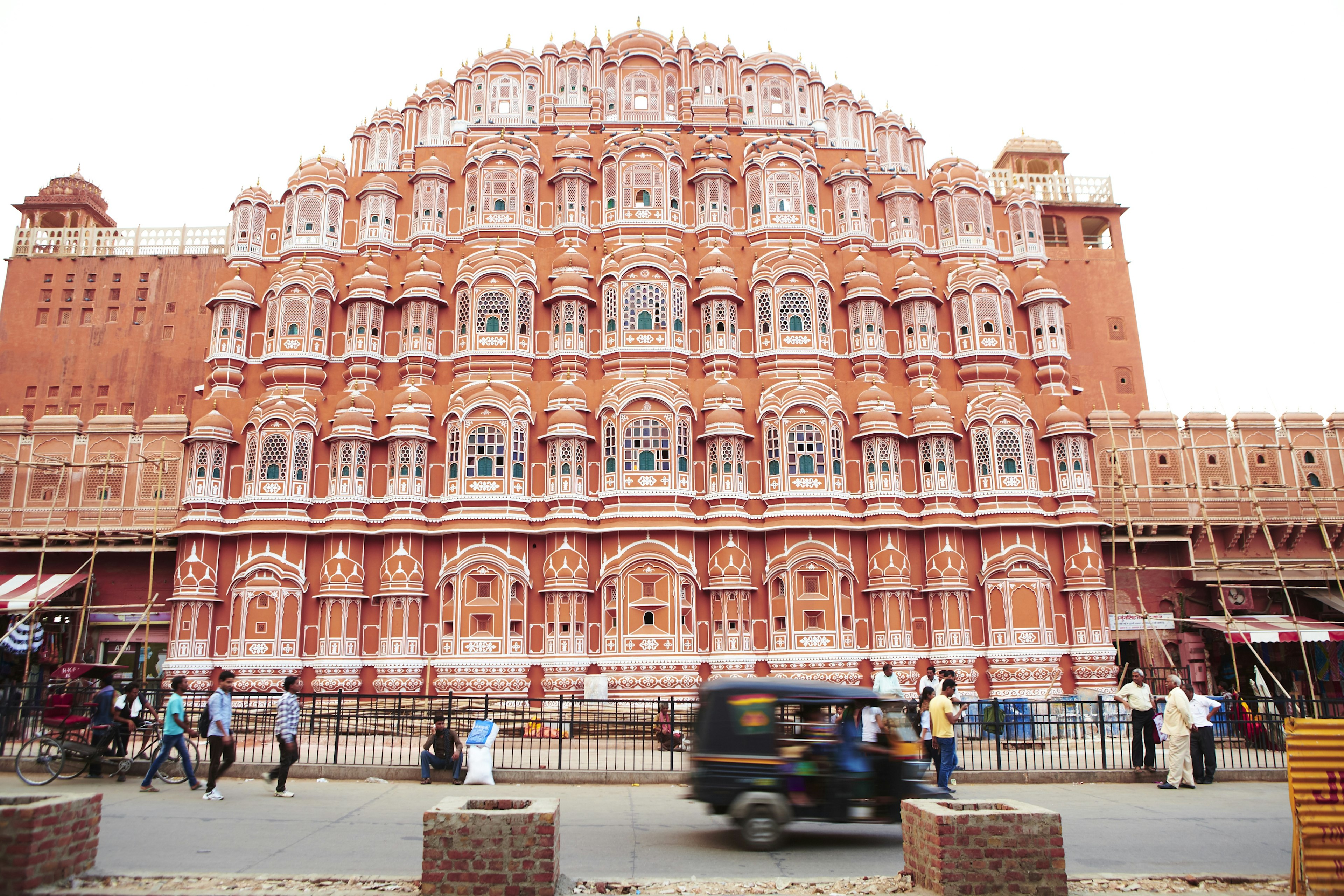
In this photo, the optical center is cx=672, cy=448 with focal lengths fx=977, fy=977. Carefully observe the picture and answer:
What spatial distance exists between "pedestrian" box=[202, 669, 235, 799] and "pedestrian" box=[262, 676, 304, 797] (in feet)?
2.13

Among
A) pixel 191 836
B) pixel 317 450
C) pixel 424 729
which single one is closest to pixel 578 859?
pixel 191 836

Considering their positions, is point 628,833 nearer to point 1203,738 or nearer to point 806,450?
point 1203,738

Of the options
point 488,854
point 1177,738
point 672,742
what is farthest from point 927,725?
point 488,854

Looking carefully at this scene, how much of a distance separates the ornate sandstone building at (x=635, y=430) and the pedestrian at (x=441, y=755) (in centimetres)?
1088

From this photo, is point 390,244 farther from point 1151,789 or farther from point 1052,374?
point 1151,789

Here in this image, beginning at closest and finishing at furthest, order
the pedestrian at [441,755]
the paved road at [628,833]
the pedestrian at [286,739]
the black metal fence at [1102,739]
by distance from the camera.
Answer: the paved road at [628,833] < the pedestrian at [286,739] < the pedestrian at [441,755] < the black metal fence at [1102,739]

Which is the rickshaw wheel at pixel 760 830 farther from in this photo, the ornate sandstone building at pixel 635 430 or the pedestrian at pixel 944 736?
the ornate sandstone building at pixel 635 430

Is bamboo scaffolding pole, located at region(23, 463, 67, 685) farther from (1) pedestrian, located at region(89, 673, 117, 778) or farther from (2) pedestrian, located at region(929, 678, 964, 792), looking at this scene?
(2) pedestrian, located at region(929, 678, 964, 792)

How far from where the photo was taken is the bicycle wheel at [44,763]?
15219 millimetres

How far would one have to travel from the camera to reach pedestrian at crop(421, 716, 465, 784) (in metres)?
16.1

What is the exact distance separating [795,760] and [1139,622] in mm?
22578

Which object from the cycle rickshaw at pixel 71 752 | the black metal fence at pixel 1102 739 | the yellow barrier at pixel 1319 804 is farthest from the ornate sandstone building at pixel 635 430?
the yellow barrier at pixel 1319 804

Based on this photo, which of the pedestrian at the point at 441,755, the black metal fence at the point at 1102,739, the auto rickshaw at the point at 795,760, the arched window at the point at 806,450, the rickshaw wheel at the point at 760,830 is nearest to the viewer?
the rickshaw wheel at the point at 760,830

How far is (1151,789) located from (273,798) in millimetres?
13598
